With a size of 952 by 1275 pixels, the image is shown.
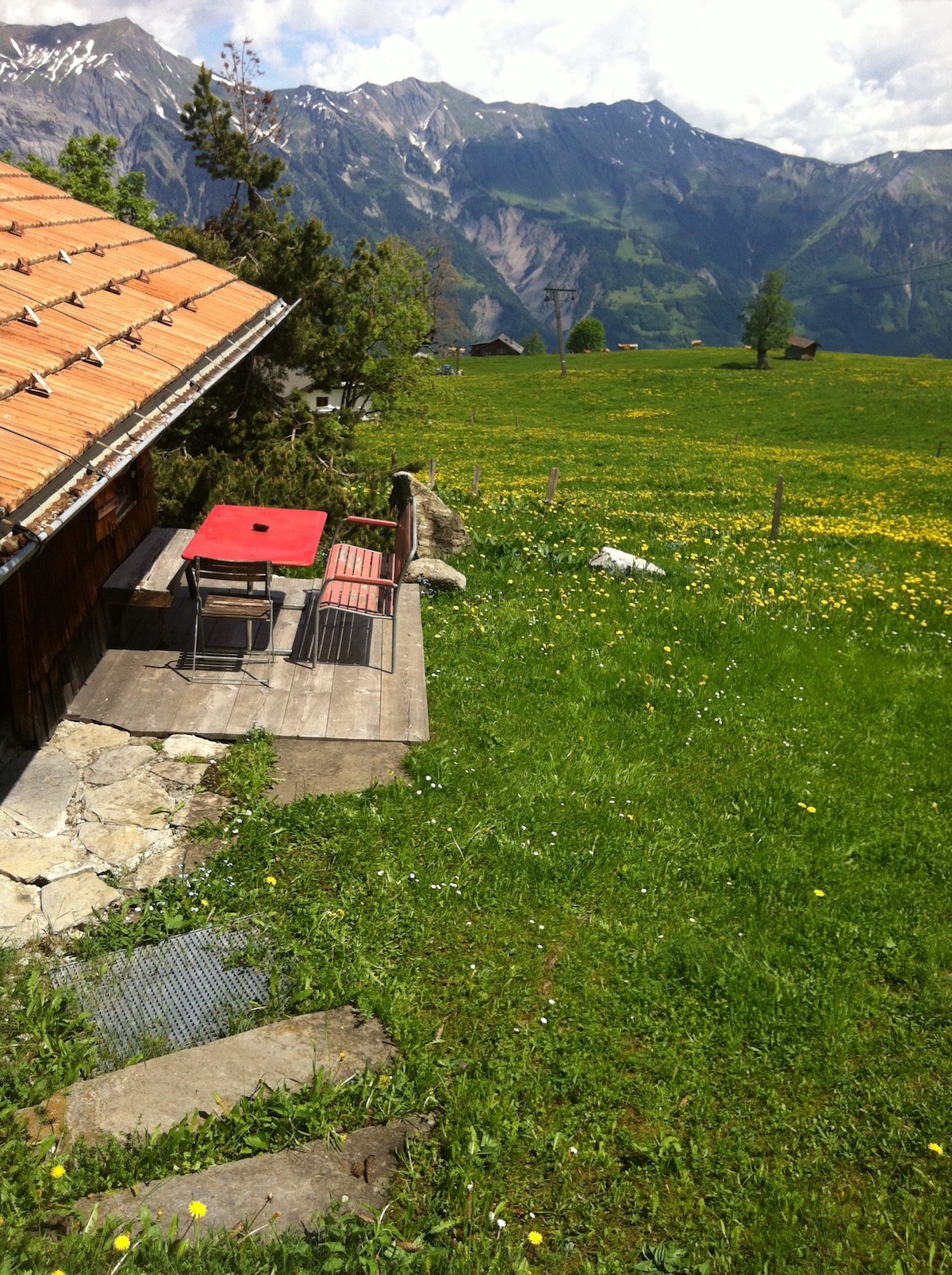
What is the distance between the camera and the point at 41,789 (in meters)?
5.68

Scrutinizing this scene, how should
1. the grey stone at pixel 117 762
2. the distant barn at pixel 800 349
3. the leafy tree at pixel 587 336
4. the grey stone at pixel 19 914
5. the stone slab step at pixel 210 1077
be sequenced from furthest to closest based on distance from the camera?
the leafy tree at pixel 587 336
the distant barn at pixel 800 349
the grey stone at pixel 117 762
the grey stone at pixel 19 914
the stone slab step at pixel 210 1077

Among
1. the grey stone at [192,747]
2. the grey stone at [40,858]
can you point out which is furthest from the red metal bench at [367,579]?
the grey stone at [40,858]

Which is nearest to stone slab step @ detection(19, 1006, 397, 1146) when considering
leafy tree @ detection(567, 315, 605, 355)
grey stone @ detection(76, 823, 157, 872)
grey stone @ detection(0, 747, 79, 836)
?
grey stone @ detection(76, 823, 157, 872)

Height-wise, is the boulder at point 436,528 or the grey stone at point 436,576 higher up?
the boulder at point 436,528

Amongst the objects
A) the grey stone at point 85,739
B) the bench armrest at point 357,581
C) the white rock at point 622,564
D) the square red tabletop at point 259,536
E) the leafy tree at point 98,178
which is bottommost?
the grey stone at point 85,739

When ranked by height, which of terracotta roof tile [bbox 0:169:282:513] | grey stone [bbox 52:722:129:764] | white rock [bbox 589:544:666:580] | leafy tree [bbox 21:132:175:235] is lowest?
grey stone [bbox 52:722:129:764]

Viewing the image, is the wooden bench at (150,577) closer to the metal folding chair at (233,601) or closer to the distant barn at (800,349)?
the metal folding chair at (233,601)

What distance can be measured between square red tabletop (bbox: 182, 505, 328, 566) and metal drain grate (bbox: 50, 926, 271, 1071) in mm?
3449

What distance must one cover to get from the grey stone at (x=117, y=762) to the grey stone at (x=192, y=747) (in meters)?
0.13

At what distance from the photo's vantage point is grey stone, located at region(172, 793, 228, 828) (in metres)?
5.62

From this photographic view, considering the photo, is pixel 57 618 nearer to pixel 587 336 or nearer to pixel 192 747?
pixel 192 747

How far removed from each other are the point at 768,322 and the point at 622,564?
218 feet

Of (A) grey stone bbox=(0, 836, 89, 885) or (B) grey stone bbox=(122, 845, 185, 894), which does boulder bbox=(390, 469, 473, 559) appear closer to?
(B) grey stone bbox=(122, 845, 185, 894)

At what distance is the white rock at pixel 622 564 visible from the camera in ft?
38.5
